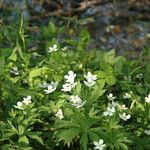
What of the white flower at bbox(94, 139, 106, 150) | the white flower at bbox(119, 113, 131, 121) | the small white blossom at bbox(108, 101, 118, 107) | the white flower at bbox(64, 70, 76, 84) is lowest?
the white flower at bbox(119, 113, 131, 121)

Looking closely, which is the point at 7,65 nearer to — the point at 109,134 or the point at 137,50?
the point at 109,134

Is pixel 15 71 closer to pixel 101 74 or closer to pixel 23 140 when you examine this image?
pixel 101 74

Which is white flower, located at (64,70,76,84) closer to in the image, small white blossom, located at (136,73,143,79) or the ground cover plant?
the ground cover plant

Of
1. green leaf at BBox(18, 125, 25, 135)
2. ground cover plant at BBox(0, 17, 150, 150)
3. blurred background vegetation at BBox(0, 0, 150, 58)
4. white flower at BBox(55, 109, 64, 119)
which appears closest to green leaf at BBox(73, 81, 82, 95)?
ground cover plant at BBox(0, 17, 150, 150)

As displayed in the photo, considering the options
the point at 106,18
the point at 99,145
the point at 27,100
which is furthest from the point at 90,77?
the point at 106,18

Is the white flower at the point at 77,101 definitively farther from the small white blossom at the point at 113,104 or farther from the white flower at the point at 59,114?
the small white blossom at the point at 113,104

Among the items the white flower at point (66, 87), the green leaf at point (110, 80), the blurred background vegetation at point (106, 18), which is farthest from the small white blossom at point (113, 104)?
the blurred background vegetation at point (106, 18)
